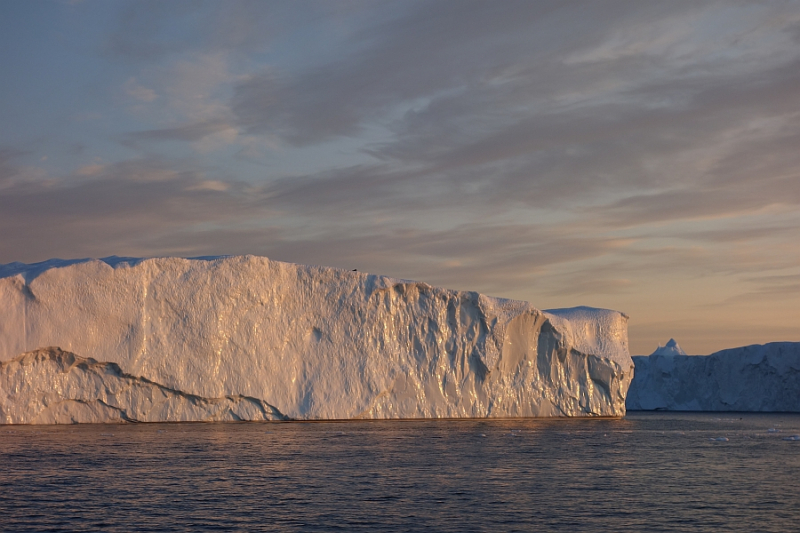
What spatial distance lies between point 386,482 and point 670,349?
53245 millimetres

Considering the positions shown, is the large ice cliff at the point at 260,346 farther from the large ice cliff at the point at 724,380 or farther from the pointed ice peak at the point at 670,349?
the pointed ice peak at the point at 670,349

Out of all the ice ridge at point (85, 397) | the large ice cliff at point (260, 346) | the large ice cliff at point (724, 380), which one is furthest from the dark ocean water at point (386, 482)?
the large ice cliff at point (724, 380)

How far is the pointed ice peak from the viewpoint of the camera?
6278 centimetres

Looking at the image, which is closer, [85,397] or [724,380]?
[85,397]

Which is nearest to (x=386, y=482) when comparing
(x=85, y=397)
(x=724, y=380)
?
(x=85, y=397)

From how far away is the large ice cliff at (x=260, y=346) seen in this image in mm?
26328

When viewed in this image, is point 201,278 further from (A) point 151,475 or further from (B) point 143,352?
(A) point 151,475

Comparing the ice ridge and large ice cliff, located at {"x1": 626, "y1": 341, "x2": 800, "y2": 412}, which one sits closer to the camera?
the ice ridge

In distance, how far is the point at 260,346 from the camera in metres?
28.9

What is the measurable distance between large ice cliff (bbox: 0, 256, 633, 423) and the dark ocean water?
9.35 ft

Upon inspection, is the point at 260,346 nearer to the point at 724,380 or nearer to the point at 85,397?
the point at 85,397

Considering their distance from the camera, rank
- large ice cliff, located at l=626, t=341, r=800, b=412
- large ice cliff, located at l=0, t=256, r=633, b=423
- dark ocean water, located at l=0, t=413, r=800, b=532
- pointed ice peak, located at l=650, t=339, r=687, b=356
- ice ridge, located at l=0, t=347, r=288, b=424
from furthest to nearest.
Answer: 1. pointed ice peak, located at l=650, t=339, r=687, b=356
2. large ice cliff, located at l=626, t=341, r=800, b=412
3. large ice cliff, located at l=0, t=256, r=633, b=423
4. ice ridge, located at l=0, t=347, r=288, b=424
5. dark ocean water, located at l=0, t=413, r=800, b=532

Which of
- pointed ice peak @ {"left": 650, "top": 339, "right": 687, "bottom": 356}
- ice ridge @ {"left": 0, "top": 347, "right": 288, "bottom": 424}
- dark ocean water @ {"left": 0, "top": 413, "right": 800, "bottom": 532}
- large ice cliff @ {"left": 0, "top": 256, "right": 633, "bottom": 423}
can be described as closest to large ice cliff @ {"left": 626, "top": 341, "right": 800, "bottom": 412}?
pointed ice peak @ {"left": 650, "top": 339, "right": 687, "bottom": 356}

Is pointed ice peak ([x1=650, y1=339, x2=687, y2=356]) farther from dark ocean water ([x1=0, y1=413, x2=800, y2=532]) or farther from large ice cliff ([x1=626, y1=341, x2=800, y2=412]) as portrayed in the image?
dark ocean water ([x1=0, y1=413, x2=800, y2=532])
